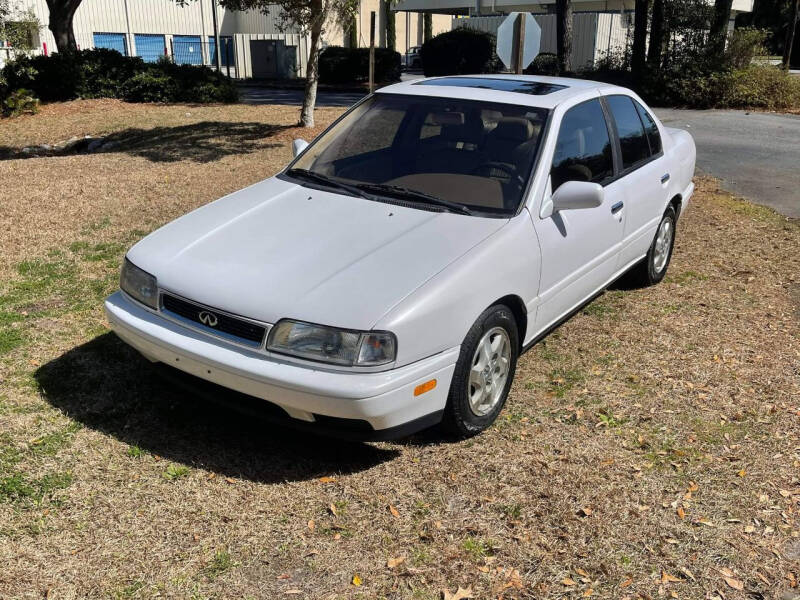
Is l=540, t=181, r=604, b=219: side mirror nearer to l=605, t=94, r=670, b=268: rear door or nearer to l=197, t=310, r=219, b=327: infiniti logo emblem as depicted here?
l=605, t=94, r=670, b=268: rear door

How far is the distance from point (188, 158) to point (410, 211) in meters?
8.67

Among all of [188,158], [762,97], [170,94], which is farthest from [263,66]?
[188,158]

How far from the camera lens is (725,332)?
18.8 feet

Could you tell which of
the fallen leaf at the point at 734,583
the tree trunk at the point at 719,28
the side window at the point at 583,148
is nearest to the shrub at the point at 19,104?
the side window at the point at 583,148

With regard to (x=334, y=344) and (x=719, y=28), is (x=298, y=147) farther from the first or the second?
(x=719, y=28)

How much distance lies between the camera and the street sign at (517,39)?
9.20m

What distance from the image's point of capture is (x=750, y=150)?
1451 cm

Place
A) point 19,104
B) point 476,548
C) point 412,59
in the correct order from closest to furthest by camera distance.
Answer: point 476,548, point 19,104, point 412,59

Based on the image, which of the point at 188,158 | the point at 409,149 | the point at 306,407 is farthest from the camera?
the point at 188,158

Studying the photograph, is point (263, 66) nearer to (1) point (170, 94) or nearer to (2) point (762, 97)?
(1) point (170, 94)

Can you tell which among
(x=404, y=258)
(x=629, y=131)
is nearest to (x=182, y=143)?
(x=629, y=131)

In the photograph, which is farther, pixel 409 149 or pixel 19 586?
pixel 409 149

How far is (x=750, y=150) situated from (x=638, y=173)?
1043 cm

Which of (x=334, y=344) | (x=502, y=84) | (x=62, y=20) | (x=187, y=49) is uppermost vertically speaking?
(x=62, y=20)
